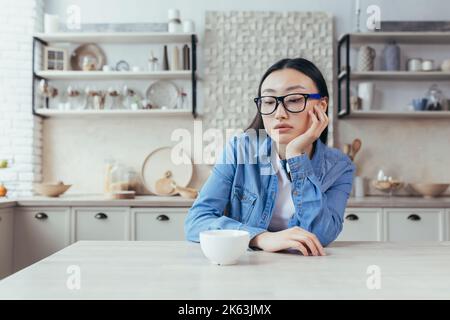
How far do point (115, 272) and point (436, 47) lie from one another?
372 centimetres

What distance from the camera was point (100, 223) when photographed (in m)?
3.14

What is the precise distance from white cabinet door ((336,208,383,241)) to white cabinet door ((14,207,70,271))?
1.98 meters

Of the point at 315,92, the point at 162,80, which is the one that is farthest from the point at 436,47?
the point at 315,92

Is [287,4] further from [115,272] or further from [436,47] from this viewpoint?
[115,272]

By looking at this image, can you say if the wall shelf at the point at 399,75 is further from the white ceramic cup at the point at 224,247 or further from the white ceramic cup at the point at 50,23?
the white ceramic cup at the point at 224,247

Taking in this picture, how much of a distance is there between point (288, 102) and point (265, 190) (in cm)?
33

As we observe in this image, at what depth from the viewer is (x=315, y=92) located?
5.19 ft

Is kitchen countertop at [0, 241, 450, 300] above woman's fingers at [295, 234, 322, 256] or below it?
below

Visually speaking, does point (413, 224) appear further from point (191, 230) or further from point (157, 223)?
point (191, 230)

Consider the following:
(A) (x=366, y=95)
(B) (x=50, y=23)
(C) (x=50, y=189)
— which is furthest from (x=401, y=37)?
(C) (x=50, y=189)

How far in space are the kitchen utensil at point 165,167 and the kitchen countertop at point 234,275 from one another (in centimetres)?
243

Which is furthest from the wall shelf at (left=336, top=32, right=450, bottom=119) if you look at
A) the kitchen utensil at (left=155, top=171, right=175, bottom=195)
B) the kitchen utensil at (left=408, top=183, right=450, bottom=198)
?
the kitchen utensil at (left=155, top=171, right=175, bottom=195)

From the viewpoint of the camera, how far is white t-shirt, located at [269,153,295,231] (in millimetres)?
1560

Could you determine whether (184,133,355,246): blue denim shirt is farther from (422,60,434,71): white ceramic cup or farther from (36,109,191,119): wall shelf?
(422,60,434,71): white ceramic cup
